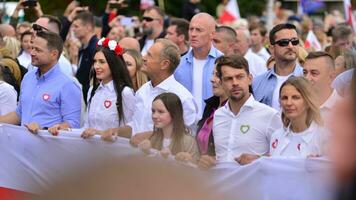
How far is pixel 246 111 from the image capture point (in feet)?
21.1

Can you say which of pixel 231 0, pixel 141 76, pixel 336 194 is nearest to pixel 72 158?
pixel 336 194

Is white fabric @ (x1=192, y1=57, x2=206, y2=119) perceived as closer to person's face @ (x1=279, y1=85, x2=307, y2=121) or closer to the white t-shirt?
the white t-shirt

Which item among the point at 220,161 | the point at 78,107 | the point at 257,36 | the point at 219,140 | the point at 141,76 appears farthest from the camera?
the point at 257,36

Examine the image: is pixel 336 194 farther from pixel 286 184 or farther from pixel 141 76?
pixel 141 76

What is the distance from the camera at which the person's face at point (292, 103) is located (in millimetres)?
5754

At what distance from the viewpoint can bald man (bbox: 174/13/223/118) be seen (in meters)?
8.21

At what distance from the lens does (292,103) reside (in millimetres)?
5801

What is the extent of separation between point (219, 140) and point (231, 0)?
13895 millimetres

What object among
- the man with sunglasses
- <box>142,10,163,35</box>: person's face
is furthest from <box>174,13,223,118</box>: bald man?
<box>142,10,163,35</box>: person's face

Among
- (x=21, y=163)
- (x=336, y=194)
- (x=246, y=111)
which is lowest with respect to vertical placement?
(x=21, y=163)

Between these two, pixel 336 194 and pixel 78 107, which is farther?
pixel 78 107

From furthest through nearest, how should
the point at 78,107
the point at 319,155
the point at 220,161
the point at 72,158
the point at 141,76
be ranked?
the point at 141,76 < the point at 78,107 < the point at 220,161 < the point at 319,155 < the point at 72,158

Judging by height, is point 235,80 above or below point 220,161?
above

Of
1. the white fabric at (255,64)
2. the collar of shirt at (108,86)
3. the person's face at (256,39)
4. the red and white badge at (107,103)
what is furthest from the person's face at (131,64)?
the person's face at (256,39)
